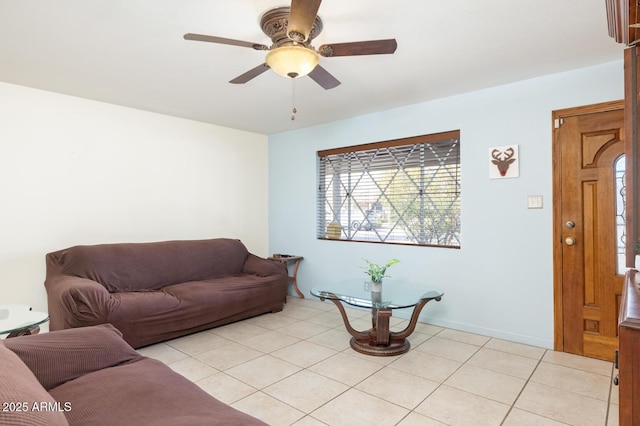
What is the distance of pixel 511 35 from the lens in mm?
2291

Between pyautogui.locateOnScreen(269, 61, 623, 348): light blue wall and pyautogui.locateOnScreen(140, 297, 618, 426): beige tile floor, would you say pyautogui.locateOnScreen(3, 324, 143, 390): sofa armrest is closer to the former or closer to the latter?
pyautogui.locateOnScreen(140, 297, 618, 426): beige tile floor

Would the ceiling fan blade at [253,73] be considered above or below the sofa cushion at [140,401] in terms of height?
above

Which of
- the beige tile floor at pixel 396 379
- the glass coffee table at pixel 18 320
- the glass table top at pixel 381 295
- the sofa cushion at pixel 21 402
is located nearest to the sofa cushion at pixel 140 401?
the sofa cushion at pixel 21 402

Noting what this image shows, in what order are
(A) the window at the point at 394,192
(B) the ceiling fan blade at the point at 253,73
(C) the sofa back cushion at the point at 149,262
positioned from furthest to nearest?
(A) the window at the point at 394,192 → (C) the sofa back cushion at the point at 149,262 → (B) the ceiling fan blade at the point at 253,73

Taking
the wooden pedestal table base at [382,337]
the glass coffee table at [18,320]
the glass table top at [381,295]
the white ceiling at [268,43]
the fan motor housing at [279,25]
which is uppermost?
the white ceiling at [268,43]

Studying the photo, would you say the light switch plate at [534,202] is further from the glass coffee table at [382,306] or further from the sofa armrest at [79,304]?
the sofa armrest at [79,304]

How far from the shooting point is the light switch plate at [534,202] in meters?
3.02

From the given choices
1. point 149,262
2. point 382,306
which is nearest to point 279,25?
point 382,306

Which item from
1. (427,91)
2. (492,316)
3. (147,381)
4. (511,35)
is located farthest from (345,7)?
(492,316)

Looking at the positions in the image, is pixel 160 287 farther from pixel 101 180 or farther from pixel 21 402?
pixel 21 402

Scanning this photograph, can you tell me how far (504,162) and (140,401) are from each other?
10.5 ft

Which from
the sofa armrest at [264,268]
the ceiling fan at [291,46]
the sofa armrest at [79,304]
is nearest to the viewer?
the ceiling fan at [291,46]

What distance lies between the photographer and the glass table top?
2779 millimetres

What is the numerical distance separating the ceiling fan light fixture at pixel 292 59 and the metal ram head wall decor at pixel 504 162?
2053 mm
